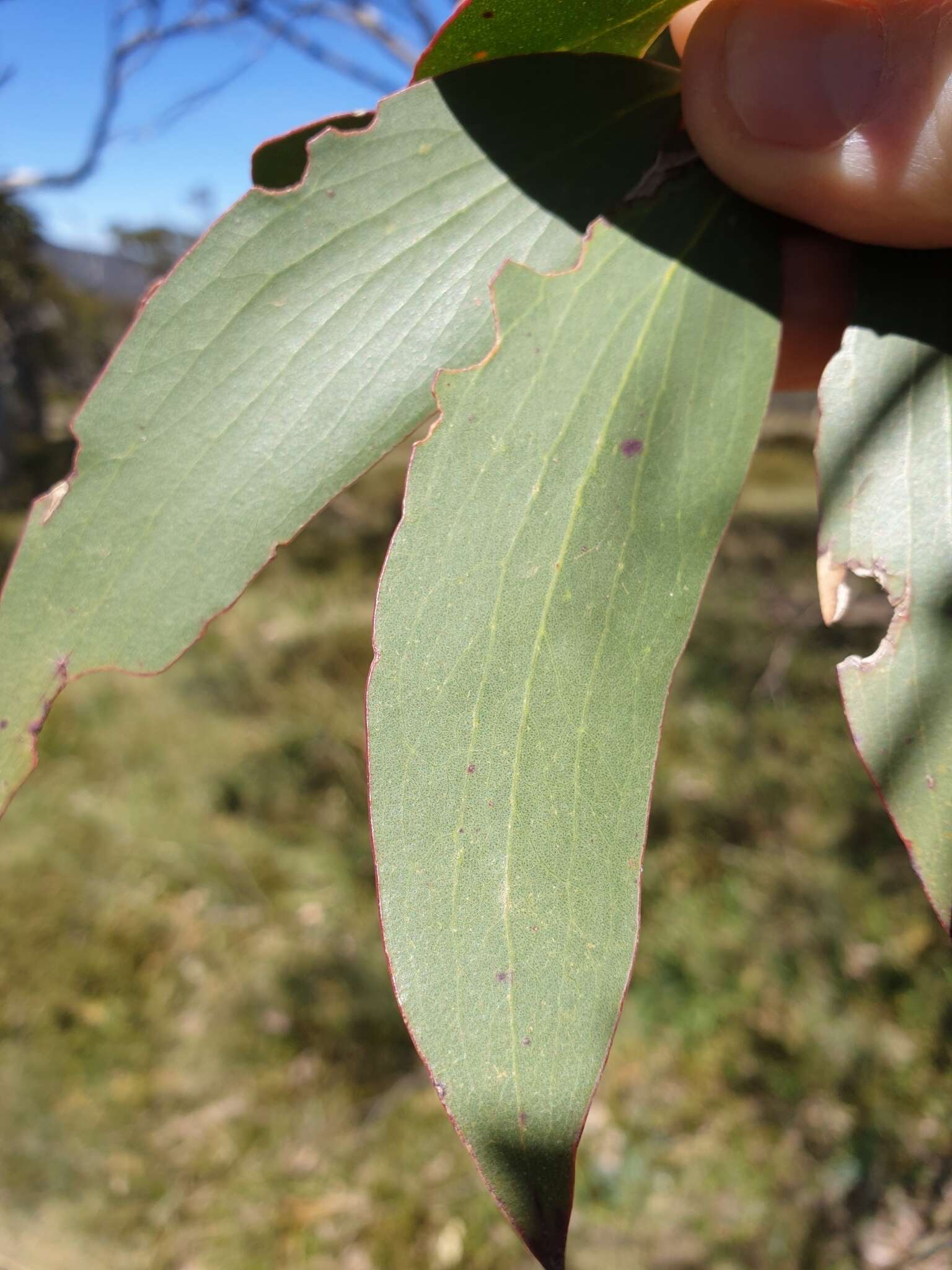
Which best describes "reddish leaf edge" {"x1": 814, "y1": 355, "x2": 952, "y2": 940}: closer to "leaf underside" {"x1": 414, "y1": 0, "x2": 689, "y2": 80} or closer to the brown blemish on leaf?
"leaf underside" {"x1": 414, "y1": 0, "x2": 689, "y2": 80}

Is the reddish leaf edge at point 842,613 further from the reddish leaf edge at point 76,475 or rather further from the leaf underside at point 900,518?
the reddish leaf edge at point 76,475

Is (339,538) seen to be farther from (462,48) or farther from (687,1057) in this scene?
(462,48)

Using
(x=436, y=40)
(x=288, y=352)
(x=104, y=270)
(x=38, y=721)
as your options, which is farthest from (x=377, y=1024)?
(x=104, y=270)

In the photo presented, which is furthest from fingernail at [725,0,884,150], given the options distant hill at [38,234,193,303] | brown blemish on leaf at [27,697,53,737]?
distant hill at [38,234,193,303]

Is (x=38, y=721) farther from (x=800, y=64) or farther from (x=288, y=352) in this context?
(x=800, y=64)

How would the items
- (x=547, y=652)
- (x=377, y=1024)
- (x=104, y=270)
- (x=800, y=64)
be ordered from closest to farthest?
(x=547, y=652) < (x=800, y=64) < (x=377, y=1024) < (x=104, y=270)
